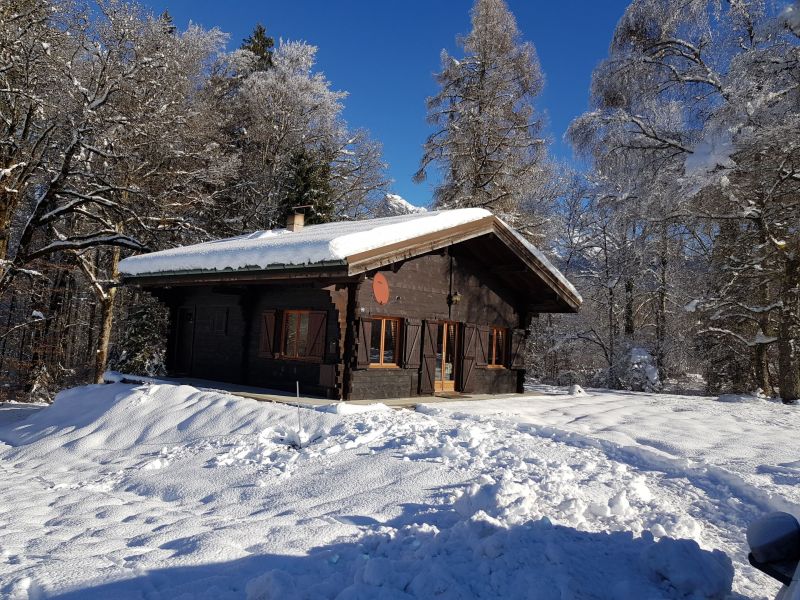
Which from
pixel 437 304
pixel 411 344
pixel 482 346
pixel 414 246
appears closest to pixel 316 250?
pixel 414 246

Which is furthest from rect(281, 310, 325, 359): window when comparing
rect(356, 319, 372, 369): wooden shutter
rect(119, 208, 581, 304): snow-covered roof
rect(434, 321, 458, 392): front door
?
rect(434, 321, 458, 392): front door

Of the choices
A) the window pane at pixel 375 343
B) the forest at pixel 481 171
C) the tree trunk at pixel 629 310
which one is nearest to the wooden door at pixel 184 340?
the forest at pixel 481 171

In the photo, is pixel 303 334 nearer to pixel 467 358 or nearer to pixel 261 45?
pixel 467 358

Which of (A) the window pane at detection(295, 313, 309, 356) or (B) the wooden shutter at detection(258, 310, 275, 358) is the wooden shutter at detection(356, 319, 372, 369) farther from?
(B) the wooden shutter at detection(258, 310, 275, 358)

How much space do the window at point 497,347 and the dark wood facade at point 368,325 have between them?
25 millimetres

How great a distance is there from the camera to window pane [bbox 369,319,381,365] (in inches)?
430

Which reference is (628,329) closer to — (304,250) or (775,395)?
(775,395)

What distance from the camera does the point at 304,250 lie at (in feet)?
29.9

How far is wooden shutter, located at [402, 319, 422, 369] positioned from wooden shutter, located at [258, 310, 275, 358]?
2.71 m

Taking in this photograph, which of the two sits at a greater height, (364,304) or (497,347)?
(364,304)

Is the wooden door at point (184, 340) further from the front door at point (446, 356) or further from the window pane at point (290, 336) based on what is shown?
the front door at point (446, 356)

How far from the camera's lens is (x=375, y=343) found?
11.0m

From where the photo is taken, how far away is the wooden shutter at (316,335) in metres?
10.7

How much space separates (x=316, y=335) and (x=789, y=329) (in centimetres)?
1077
